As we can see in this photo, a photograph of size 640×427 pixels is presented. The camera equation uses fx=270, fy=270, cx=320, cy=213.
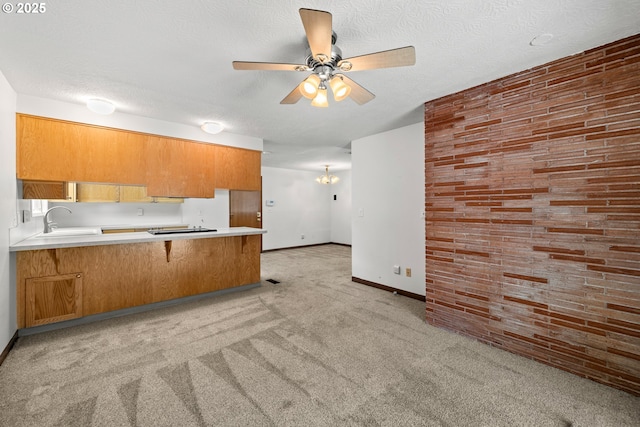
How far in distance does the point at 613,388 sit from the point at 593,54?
8.09ft

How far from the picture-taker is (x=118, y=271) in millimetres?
3205

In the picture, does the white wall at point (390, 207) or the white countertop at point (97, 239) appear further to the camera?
the white wall at point (390, 207)

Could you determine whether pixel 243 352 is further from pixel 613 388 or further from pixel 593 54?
pixel 593 54

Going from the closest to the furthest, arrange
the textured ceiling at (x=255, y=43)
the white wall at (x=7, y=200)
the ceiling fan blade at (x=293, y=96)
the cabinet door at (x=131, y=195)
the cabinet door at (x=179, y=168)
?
the textured ceiling at (x=255, y=43) < the ceiling fan blade at (x=293, y=96) < the white wall at (x=7, y=200) < the cabinet door at (x=179, y=168) < the cabinet door at (x=131, y=195)

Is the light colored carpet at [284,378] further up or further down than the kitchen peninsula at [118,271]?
further down

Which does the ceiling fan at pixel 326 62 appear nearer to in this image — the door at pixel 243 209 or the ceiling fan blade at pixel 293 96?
the ceiling fan blade at pixel 293 96

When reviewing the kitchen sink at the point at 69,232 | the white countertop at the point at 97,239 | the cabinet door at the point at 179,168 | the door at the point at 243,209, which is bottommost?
the white countertop at the point at 97,239

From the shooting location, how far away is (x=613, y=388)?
1.96 meters

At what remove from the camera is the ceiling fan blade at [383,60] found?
1.60 meters

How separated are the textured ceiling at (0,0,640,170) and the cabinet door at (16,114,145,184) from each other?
0.34 metres

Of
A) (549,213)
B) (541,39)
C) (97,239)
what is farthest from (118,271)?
(541,39)

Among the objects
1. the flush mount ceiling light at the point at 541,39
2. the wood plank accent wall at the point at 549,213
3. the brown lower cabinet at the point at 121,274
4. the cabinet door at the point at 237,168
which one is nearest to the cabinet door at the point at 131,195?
the cabinet door at the point at 237,168

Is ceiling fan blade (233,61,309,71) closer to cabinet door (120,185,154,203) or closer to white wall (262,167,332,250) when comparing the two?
cabinet door (120,185,154,203)

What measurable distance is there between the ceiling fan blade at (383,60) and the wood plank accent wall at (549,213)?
139cm
